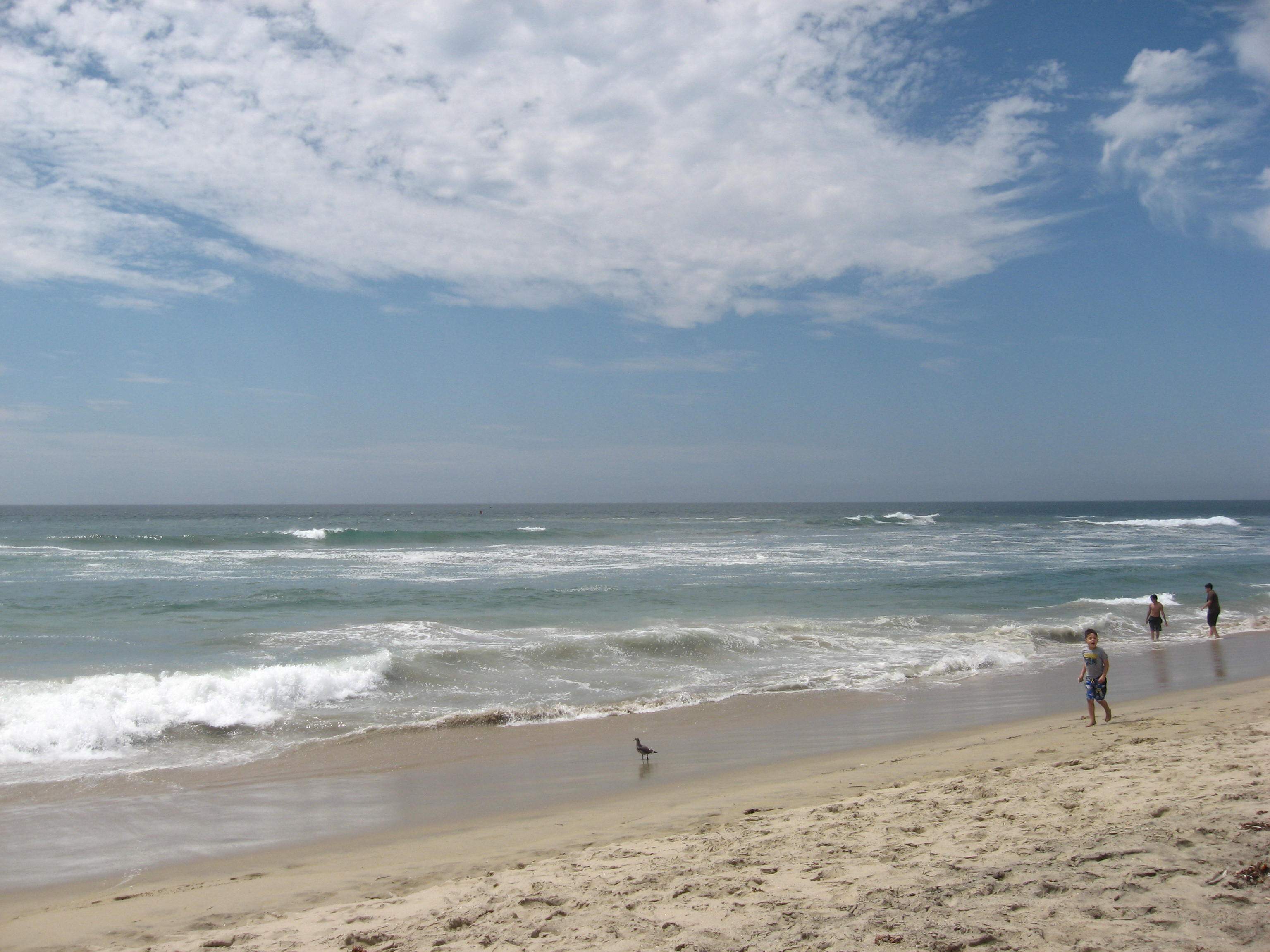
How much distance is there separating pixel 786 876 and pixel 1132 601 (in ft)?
67.9

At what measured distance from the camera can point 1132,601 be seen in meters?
21.1

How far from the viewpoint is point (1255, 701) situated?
989 cm

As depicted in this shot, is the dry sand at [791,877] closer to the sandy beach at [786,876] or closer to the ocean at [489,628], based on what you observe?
the sandy beach at [786,876]

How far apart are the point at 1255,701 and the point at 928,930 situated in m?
8.94

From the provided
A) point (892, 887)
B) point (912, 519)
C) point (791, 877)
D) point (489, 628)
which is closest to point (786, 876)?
point (791, 877)

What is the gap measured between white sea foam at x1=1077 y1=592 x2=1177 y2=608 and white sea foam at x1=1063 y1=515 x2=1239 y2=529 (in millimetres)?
46536

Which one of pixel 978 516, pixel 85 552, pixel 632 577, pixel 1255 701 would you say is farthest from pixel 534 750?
pixel 978 516

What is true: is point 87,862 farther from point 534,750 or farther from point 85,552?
point 85,552

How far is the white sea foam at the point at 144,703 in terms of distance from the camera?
8805 mm

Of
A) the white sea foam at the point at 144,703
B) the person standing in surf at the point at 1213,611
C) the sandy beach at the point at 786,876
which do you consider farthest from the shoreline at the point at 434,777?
the person standing in surf at the point at 1213,611

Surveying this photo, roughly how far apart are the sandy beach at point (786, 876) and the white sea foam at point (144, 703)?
4114mm

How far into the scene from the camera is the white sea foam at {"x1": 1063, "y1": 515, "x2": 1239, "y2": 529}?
64062 mm

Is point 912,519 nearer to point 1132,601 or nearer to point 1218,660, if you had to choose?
point 1132,601

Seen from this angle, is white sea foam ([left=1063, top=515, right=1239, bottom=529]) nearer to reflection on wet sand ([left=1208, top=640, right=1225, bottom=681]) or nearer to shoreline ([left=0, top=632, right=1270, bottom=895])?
reflection on wet sand ([left=1208, top=640, right=1225, bottom=681])
